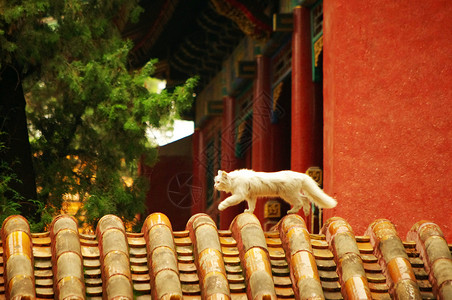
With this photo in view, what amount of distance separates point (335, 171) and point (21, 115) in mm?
3656

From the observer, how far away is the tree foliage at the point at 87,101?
10.4m

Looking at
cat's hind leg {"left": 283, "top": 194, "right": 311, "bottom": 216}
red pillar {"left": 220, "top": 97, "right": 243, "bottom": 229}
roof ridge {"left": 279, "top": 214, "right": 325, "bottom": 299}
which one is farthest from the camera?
red pillar {"left": 220, "top": 97, "right": 243, "bottom": 229}

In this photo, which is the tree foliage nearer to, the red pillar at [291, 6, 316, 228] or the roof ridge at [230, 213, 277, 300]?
→ the red pillar at [291, 6, 316, 228]

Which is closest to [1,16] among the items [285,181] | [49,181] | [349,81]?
[49,181]

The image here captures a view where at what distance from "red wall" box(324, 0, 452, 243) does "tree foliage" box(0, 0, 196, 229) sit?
7.74 feet

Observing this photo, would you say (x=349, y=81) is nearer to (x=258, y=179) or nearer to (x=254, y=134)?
(x=258, y=179)

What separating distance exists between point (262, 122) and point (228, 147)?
217 centimetres

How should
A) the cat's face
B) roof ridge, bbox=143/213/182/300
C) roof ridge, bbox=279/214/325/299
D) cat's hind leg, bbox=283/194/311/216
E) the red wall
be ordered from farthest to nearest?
1. the red wall
2. cat's hind leg, bbox=283/194/311/216
3. the cat's face
4. roof ridge, bbox=279/214/325/299
5. roof ridge, bbox=143/213/182/300

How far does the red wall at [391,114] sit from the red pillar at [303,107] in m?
2.21

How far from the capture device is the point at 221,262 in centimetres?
600

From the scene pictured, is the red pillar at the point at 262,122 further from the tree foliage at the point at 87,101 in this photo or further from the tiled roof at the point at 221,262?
the tiled roof at the point at 221,262

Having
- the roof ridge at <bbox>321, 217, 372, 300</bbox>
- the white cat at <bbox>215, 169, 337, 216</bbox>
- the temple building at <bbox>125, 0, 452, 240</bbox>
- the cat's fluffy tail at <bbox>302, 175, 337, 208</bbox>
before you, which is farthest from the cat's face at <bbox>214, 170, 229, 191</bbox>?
the temple building at <bbox>125, 0, 452, 240</bbox>

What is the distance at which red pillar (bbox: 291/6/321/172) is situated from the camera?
37.3ft

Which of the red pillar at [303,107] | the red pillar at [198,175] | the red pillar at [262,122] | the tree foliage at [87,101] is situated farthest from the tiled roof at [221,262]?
the red pillar at [198,175]
